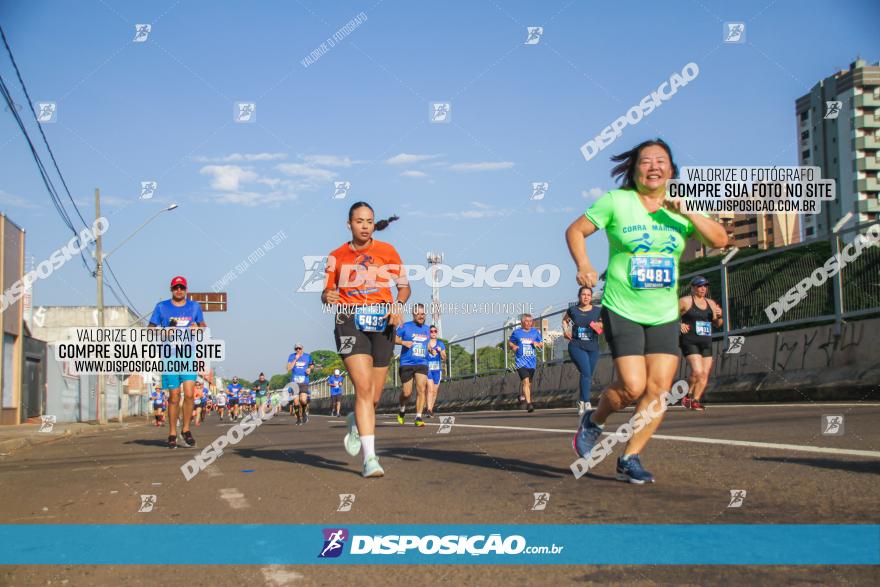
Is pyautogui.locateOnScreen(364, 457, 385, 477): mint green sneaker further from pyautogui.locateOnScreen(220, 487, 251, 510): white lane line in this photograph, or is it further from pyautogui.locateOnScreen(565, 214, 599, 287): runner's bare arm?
pyautogui.locateOnScreen(565, 214, 599, 287): runner's bare arm

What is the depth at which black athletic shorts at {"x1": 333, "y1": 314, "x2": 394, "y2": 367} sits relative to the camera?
6.70 m

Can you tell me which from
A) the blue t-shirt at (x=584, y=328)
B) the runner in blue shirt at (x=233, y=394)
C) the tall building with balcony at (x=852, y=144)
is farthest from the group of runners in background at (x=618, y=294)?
the tall building with balcony at (x=852, y=144)

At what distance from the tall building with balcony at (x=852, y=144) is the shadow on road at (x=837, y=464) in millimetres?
135775

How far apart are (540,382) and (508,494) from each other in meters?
18.5

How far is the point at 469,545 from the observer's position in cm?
390

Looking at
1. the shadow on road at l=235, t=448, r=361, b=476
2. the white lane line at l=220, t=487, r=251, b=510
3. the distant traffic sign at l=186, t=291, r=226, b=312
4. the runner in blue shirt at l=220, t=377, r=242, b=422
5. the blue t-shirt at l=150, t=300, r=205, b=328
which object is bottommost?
the runner in blue shirt at l=220, t=377, r=242, b=422

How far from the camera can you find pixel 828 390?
12.8 m

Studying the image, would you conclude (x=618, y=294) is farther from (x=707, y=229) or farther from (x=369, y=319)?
(x=369, y=319)

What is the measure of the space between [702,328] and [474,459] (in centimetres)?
732

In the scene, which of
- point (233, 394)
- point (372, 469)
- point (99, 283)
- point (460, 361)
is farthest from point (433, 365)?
point (233, 394)

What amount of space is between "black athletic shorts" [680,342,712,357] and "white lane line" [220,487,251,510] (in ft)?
29.5

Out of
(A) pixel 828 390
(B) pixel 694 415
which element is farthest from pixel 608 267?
(A) pixel 828 390

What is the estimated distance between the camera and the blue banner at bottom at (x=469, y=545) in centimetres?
347

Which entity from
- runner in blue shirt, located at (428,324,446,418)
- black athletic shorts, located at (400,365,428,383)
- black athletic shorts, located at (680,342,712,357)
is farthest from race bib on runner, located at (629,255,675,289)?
runner in blue shirt, located at (428,324,446,418)
